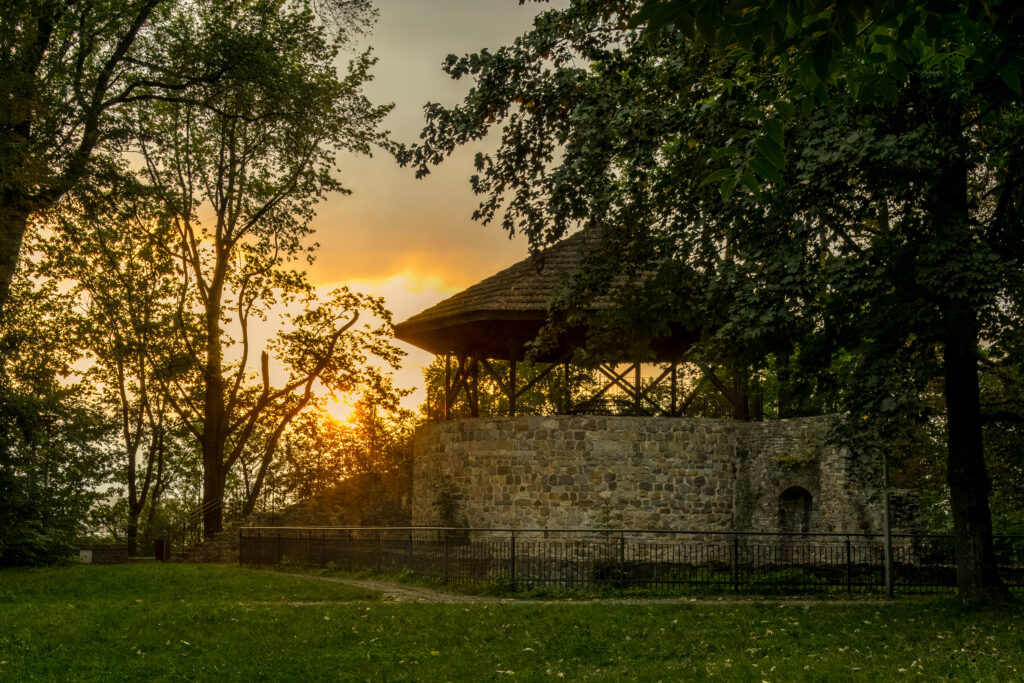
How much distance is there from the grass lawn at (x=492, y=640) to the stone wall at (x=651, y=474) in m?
6.12

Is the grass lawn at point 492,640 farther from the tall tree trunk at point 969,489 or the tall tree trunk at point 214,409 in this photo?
the tall tree trunk at point 214,409

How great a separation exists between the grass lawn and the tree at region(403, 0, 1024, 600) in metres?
2.79

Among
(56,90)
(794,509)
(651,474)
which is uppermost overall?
(56,90)

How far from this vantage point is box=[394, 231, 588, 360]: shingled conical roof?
2038cm

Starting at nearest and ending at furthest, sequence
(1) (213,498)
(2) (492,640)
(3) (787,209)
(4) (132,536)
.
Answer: (2) (492,640)
(3) (787,209)
(1) (213,498)
(4) (132,536)

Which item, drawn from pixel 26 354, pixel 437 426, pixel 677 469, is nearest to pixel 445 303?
pixel 437 426

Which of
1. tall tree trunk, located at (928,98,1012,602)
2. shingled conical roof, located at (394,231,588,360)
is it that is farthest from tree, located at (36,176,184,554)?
tall tree trunk, located at (928,98,1012,602)

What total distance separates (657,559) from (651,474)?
248 centimetres

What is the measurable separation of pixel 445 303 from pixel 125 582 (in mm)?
9408

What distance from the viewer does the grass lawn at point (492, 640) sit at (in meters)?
8.33

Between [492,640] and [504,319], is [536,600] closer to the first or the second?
[492,640]

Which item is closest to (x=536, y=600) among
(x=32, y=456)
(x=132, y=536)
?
(x=32, y=456)

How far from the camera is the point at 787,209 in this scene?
11.9 m

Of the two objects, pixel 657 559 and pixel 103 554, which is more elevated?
pixel 657 559
